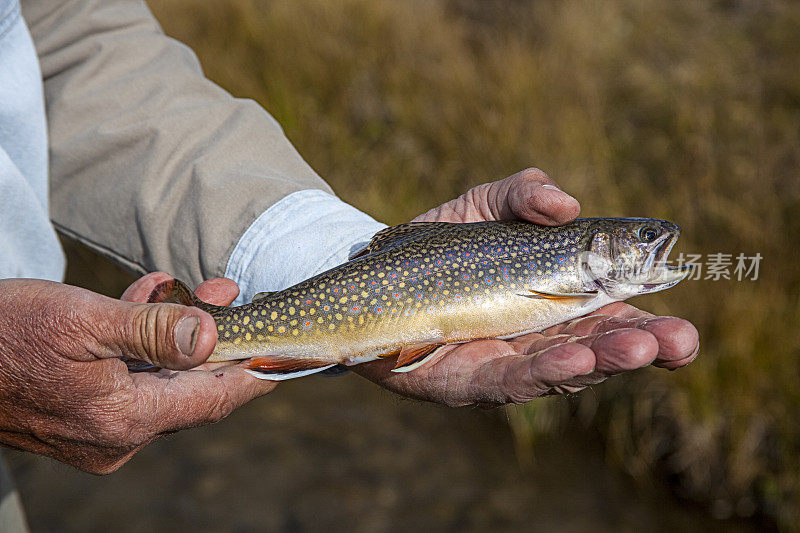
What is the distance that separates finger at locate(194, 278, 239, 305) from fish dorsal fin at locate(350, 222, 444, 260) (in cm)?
54

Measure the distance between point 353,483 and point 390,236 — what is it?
390 cm

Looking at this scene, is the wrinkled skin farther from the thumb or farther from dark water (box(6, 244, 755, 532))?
dark water (box(6, 244, 755, 532))

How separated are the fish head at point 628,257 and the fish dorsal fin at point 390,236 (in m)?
0.72

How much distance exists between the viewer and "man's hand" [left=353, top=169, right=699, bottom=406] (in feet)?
7.98

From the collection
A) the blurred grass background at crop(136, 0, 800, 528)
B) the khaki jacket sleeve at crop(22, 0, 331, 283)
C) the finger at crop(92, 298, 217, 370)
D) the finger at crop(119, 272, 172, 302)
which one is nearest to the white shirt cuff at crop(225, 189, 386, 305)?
the khaki jacket sleeve at crop(22, 0, 331, 283)

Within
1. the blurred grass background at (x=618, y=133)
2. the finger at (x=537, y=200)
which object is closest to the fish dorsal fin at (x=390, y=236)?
the finger at (x=537, y=200)

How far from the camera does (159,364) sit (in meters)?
2.30

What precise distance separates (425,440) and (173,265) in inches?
162

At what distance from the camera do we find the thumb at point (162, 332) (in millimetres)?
2201

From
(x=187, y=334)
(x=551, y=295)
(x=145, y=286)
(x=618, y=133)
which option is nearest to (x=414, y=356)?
(x=551, y=295)

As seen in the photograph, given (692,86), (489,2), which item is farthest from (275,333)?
(489,2)

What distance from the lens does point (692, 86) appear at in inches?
328

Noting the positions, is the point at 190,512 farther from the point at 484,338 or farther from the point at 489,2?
the point at 489,2

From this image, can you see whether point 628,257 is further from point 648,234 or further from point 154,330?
point 154,330
